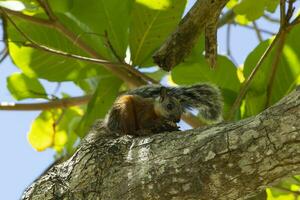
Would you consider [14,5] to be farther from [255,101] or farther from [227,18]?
[227,18]

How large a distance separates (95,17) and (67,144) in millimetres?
1478

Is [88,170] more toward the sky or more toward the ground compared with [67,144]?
more toward the ground

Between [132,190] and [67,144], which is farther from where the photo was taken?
[67,144]

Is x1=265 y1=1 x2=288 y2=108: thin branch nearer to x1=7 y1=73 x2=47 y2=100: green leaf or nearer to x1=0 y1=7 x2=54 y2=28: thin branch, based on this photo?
x1=0 y1=7 x2=54 y2=28: thin branch

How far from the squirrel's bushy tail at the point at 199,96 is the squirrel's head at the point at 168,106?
27mm

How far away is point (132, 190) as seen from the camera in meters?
2.35

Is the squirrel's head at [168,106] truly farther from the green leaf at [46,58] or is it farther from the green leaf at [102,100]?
the green leaf at [46,58]

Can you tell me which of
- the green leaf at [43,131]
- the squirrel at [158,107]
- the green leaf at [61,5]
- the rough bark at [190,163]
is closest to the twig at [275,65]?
the squirrel at [158,107]

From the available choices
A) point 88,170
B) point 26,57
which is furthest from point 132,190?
point 26,57

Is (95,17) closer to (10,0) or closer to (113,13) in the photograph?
(113,13)

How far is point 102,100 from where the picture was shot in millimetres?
3631

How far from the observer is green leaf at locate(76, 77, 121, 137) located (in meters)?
3.60

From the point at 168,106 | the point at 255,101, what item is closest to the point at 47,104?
the point at 168,106

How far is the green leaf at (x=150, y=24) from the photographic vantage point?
11.0ft
